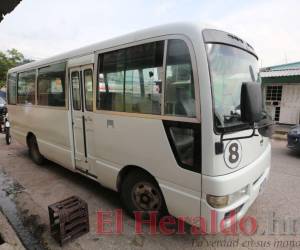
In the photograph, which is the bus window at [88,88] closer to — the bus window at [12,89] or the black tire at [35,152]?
the black tire at [35,152]

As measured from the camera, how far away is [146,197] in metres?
3.02

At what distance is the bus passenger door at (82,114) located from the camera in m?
3.62

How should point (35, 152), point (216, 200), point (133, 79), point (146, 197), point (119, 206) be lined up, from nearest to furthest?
point (216, 200), point (133, 79), point (146, 197), point (119, 206), point (35, 152)

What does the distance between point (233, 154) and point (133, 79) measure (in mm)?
1480

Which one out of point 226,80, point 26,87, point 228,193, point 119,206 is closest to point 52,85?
point 26,87

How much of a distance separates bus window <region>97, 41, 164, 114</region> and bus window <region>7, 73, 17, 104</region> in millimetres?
3962

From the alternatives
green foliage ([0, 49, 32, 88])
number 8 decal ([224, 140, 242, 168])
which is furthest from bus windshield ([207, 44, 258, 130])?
green foliage ([0, 49, 32, 88])

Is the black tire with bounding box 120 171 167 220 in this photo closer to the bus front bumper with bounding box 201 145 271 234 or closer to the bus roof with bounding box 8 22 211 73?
the bus front bumper with bounding box 201 145 271 234

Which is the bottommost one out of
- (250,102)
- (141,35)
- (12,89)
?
(250,102)

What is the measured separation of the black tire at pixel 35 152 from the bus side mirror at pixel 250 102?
16.1 feet

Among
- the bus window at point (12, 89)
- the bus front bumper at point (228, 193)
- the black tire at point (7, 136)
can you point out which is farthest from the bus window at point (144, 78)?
the black tire at point (7, 136)

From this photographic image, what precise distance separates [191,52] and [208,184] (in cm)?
130

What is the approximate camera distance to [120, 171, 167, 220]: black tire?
2.89 metres

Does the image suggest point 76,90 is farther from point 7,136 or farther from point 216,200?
point 7,136
